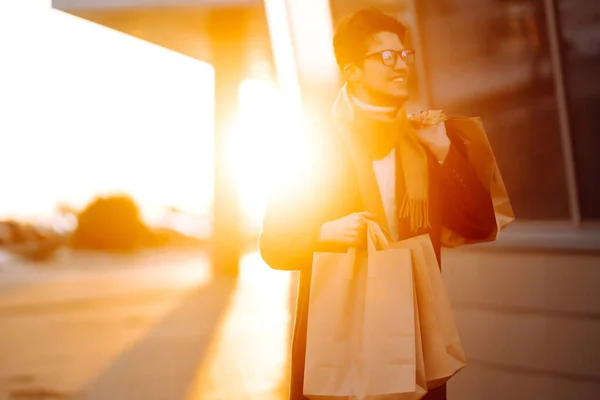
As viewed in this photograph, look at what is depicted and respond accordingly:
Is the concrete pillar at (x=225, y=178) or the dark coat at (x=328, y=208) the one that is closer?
the dark coat at (x=328, y=208)

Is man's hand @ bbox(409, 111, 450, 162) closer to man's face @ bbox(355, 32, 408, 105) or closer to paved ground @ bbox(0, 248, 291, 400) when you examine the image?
man's face @ bbox(355, 32, 408, 105)

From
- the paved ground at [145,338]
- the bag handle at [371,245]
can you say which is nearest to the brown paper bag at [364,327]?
the bag handle at [371,245]

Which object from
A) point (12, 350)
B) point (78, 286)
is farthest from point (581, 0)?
point (78, 286)

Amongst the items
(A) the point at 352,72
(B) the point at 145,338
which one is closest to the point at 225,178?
(B) the point at 145,338

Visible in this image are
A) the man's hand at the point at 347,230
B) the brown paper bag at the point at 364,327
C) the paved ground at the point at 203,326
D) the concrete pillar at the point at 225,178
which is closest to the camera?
the brown paper bag at the point at 364,327

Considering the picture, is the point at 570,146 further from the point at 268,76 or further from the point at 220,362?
the point at 268,76

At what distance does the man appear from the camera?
148 centimetres

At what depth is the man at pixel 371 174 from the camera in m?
1.48

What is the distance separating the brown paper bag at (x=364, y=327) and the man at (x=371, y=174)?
0.37 ft

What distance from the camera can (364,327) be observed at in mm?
1291

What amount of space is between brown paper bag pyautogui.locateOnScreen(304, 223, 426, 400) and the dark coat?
0.13m

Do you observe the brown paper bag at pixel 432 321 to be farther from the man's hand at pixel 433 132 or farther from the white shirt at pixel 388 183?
the man's hand at pixel 433 132

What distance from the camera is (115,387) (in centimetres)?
455

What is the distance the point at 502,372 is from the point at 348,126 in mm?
2433
